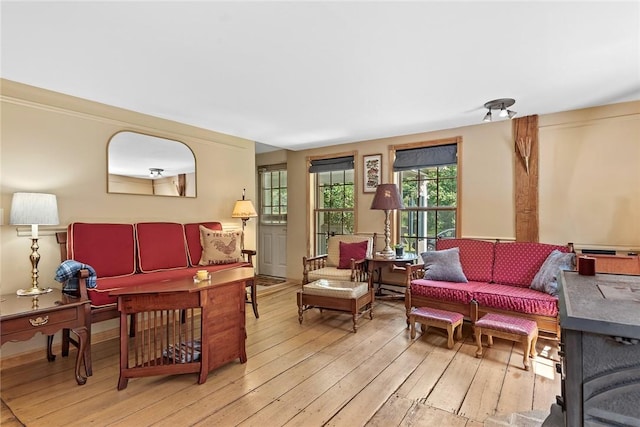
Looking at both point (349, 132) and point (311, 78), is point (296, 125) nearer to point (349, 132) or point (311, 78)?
point (349, 132)

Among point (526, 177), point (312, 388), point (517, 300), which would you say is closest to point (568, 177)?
point (526, 177)

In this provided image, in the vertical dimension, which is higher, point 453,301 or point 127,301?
point 127,301

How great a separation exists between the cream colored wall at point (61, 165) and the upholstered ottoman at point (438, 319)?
3001 millimetres

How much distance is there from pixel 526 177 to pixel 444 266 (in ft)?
4.96

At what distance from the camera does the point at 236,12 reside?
182cm

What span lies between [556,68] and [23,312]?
431 centimetres

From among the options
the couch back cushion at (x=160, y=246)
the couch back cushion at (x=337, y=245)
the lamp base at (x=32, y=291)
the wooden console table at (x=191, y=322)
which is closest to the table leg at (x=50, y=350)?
the lamp base at (x=32, y=291)

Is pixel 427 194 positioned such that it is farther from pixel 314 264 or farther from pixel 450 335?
pixel 450 335

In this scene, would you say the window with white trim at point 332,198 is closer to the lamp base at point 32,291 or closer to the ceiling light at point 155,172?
the ceiling light at point 155,172

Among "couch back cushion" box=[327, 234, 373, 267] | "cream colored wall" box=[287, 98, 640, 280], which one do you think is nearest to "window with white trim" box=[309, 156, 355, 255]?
"couch back cushion" box=[327, 234, 373, 267]

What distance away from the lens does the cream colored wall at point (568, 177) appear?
3336 mm

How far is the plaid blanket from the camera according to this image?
8.25ft

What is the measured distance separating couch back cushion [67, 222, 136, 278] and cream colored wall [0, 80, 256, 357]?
216mm

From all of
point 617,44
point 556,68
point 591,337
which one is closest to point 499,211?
point 556,68
